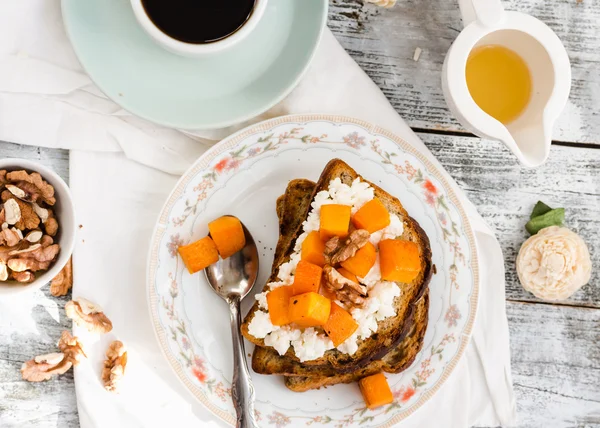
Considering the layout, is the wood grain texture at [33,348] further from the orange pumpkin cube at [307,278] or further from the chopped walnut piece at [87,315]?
the orange pumpkin cube at [307,278]

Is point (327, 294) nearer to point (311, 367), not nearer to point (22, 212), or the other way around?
point (311, 367)

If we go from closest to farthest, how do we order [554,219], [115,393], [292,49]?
[292,49], [115,393], [554,219]

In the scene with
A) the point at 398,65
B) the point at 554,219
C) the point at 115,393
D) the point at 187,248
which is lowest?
the point at 115,393

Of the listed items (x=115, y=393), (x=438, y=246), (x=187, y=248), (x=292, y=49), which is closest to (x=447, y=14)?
(x=292, y=49)

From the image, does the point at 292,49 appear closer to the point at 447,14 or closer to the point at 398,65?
the point at 398,65

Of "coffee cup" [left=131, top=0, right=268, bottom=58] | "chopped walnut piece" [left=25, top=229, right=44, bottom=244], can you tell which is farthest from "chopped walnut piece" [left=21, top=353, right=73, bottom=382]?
"coffee cup" [left=131, top=0, right=268, bottom=58]

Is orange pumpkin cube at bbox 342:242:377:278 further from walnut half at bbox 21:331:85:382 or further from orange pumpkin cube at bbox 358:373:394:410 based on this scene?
walnut half at bbox 21:331:85:382

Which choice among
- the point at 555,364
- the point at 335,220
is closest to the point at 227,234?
the point at 335,220
